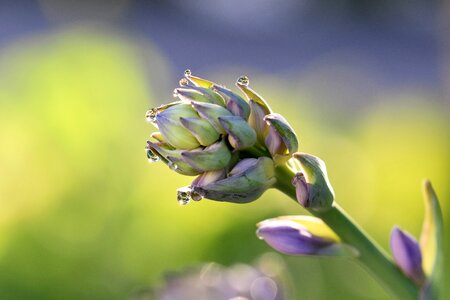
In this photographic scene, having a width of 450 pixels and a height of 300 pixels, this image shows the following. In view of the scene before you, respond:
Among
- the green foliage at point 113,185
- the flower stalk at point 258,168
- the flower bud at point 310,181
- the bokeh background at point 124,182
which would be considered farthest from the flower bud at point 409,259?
the green foliage at point 113,185

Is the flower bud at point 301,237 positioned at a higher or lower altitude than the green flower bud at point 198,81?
lower

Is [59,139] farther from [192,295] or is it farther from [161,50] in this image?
[161,50]

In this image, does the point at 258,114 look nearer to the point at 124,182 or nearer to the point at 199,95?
the point at 199,95

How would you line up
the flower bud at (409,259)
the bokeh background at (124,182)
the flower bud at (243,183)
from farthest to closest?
the bokeh background at (124,182), the flower bud at (409,259), the flower bud at (243,183)

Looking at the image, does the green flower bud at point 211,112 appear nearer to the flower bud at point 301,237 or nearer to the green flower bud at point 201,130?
the green flower bud at point 201,130

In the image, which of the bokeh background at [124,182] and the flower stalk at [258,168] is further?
the bokeh background at [124,182]

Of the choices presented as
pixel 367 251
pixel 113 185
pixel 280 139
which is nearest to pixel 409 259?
pixel 367 251

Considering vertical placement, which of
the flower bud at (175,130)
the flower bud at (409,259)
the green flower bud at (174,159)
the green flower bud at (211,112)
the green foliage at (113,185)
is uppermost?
the green flower bud at (211,112)
